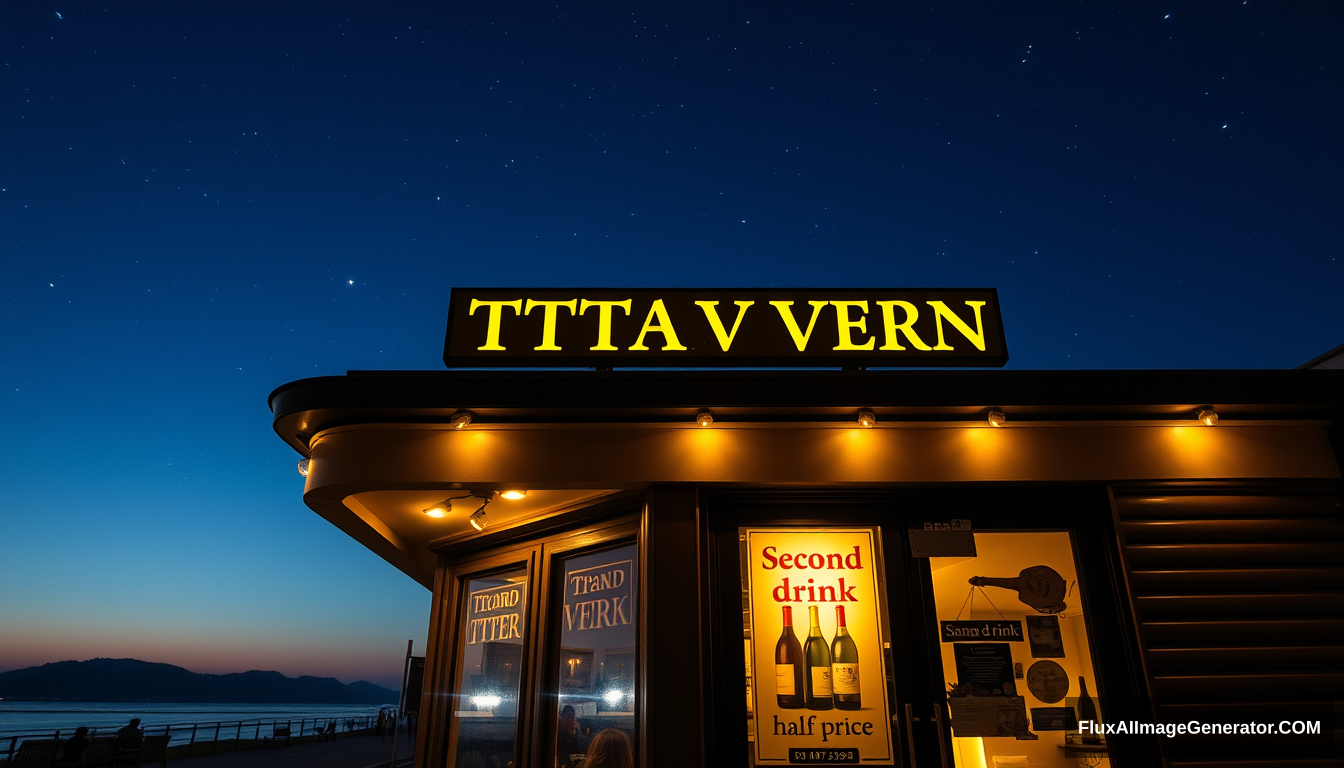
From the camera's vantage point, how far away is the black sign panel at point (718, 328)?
487 cm

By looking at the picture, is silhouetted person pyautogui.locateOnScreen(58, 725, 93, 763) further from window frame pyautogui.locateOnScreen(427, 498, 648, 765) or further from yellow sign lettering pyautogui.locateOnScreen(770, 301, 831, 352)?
yellow sign lettering pyautogui.locateOnScreen(770, 301, 831, 352)

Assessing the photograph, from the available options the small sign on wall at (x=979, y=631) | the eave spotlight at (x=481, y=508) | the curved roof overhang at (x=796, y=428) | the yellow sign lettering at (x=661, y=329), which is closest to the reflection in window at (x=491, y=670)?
the eave spotlight at (x=481, y=508)

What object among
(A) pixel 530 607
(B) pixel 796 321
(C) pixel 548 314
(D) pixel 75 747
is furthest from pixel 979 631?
(D) pixel 75 747

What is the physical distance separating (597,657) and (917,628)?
2058mm

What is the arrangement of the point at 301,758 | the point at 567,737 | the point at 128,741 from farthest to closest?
1. the point at 301,758
2. the point at 128,741
3. the point at 567,737

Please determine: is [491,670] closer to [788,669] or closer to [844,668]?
[788,669]

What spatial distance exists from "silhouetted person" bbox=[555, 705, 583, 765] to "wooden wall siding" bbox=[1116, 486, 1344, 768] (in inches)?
133

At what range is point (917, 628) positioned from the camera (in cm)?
402

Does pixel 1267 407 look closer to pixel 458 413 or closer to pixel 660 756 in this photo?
pixel 660 756

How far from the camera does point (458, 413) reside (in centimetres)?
415

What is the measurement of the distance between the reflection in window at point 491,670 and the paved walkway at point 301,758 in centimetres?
912

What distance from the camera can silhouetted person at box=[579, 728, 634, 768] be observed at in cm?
436

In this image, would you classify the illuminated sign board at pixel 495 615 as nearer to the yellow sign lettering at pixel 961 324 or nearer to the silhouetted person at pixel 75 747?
the yellow sign lettering at pixel 961 324

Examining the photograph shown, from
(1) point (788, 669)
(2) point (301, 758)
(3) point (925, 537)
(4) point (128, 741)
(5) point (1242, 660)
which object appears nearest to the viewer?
(5) point (1242, 660)
